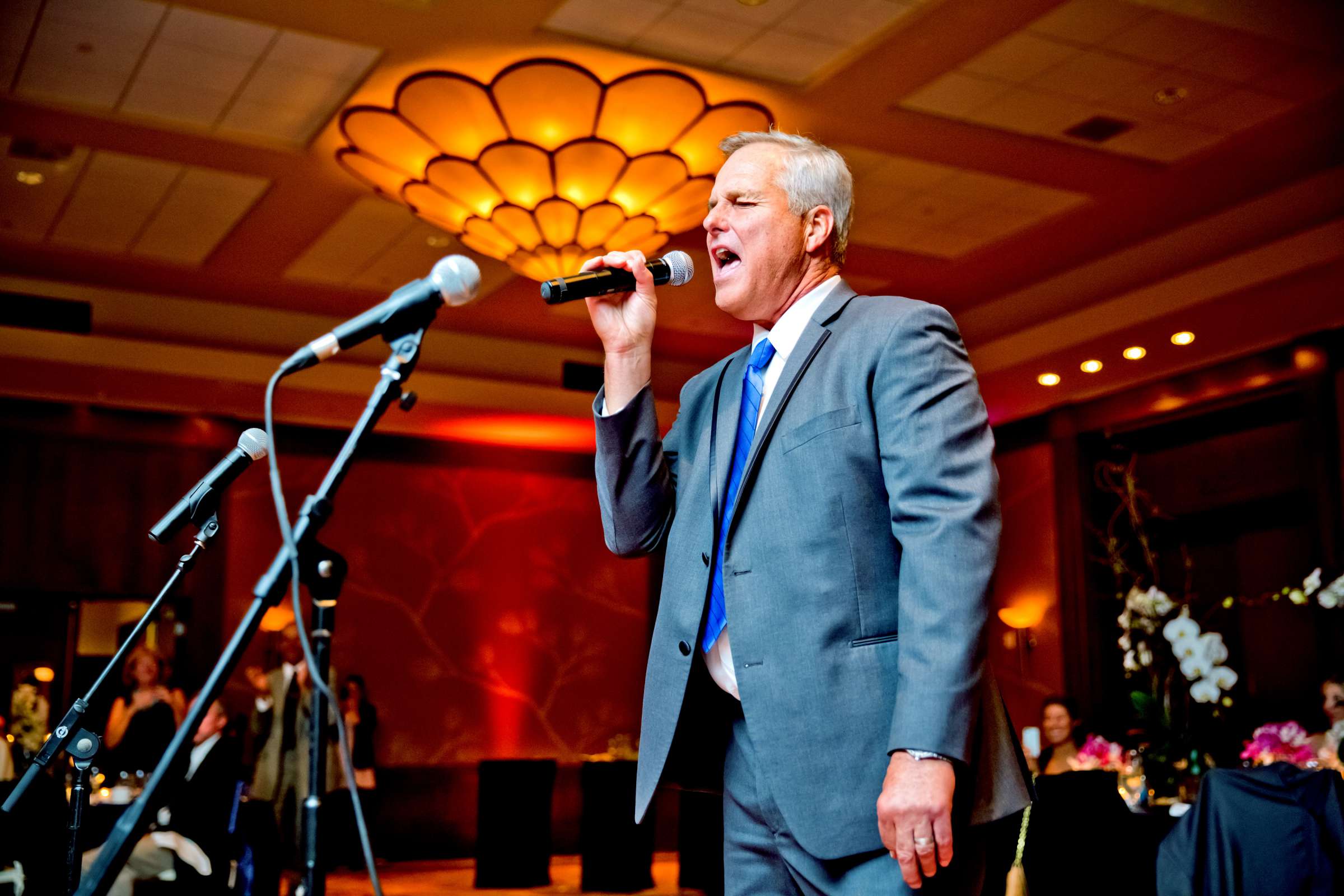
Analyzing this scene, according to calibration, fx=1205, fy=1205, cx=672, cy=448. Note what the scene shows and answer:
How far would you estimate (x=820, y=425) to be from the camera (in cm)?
159

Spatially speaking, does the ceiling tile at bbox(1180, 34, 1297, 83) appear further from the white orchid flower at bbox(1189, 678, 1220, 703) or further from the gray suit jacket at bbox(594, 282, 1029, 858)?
the gray suit jacket at bbox(594, 282, 1029, 858)

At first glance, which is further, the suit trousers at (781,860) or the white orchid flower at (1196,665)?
the white orchid flower at (1196,665)

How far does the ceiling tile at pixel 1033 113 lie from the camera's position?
5.61 m

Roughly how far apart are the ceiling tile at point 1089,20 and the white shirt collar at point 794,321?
361 cm

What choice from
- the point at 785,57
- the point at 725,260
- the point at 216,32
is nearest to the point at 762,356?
the point at 725,260

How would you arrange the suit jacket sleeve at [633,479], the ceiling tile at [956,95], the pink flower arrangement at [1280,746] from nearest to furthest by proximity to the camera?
1. the suit jacket sleeve at [633,479]
2. the pink flower arrangement at [1280,746]
3. the ceiling tile at [956,95]

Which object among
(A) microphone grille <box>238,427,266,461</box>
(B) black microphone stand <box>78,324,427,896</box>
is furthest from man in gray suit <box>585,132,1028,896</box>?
(A) microphone grille <box>238,427,266,461</box>

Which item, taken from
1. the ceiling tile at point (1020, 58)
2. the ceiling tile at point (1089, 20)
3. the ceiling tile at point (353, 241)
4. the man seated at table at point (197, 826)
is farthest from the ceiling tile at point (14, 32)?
the ceiling tile at point (1089, 20)

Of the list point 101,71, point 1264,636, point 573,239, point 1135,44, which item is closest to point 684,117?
point 573,239

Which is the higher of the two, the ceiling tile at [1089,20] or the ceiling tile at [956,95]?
the ceiling tile at [1089,20]

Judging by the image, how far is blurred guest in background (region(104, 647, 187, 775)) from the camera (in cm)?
555

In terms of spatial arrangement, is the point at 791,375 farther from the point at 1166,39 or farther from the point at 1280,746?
the point at 1166,39

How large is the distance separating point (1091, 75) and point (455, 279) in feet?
15.7

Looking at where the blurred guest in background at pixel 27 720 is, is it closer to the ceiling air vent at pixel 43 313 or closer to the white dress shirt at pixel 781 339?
the ceiling air vent at pixel 43 313
